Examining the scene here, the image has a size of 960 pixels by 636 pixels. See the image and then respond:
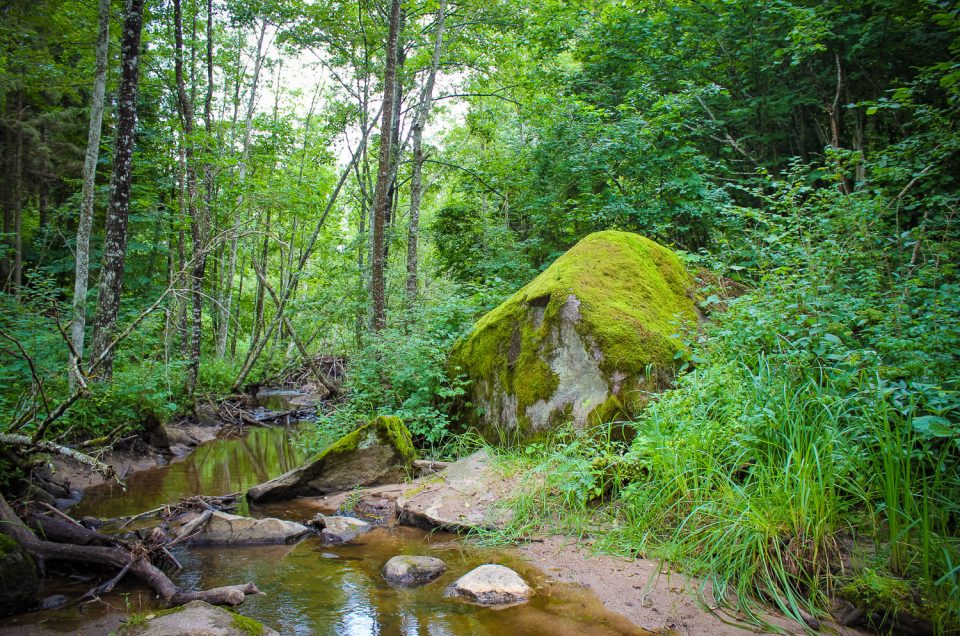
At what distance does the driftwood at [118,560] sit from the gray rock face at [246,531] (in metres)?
0.88

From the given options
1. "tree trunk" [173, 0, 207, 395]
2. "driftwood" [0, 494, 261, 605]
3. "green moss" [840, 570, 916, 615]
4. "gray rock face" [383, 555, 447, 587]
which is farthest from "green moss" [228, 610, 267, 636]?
"tree trunk" [173, 0, 207, 395]

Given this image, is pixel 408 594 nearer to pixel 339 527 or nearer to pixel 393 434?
pixel 339 527

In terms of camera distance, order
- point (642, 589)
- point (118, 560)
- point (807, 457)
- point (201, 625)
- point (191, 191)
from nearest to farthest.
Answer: point (201, 625), point (807, 457), point (642, 589), point (118, 560), point (191, 191)

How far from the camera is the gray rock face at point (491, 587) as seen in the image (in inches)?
139

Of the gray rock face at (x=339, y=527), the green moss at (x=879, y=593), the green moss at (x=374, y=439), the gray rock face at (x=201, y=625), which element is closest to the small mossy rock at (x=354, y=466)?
the green moss at (x=374, y=439)

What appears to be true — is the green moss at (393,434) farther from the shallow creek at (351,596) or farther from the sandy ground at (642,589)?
the sandy ground at (642,589)

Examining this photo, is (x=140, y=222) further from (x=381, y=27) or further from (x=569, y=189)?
(x=569, y=189)

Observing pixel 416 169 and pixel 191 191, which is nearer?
pixel 191 191

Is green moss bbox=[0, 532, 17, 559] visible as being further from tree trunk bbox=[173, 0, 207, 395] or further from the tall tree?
tree trunk bbox=[173, 0, 207, 395]

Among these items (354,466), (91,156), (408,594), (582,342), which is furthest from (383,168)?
(408,594)

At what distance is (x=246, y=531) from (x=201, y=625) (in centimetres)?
218

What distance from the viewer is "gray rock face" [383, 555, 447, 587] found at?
12.9 feet

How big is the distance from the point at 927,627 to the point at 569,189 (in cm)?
898

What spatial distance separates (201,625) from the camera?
3004mm
